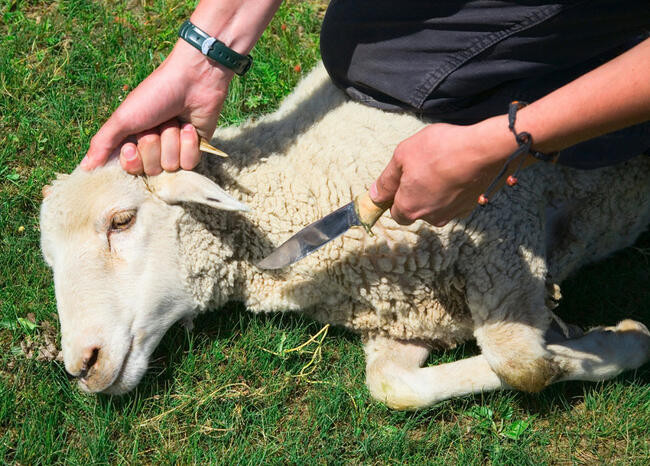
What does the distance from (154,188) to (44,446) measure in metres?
1.28

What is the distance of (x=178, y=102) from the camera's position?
2969 mm

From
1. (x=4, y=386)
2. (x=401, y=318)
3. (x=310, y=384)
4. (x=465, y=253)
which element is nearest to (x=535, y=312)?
(x=465, y=253)

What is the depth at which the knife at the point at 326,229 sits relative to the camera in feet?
8.67

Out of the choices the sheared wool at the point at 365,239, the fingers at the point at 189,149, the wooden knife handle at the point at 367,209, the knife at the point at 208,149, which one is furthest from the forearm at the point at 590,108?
the fingers at the point at 189,149

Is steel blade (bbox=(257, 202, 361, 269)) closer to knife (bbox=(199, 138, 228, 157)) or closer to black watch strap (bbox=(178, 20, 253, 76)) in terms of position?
knife (bbox=(199, 138, 228, 157))

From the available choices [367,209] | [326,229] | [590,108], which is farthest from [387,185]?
[590,108]

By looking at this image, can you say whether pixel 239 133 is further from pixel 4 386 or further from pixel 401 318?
pixel 4 386

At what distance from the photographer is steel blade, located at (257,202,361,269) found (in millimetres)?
2729

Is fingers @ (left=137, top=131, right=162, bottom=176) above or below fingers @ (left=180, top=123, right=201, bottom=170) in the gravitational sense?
above

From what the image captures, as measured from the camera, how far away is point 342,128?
10.9 feet

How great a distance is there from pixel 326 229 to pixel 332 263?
410 millimetres

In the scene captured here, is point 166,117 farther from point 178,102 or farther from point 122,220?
point 122,220

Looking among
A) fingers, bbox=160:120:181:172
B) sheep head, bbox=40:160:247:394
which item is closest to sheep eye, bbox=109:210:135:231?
sheep head, bbox=40:160:247:394

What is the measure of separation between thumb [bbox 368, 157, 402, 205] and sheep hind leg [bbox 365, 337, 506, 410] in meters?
1.09
